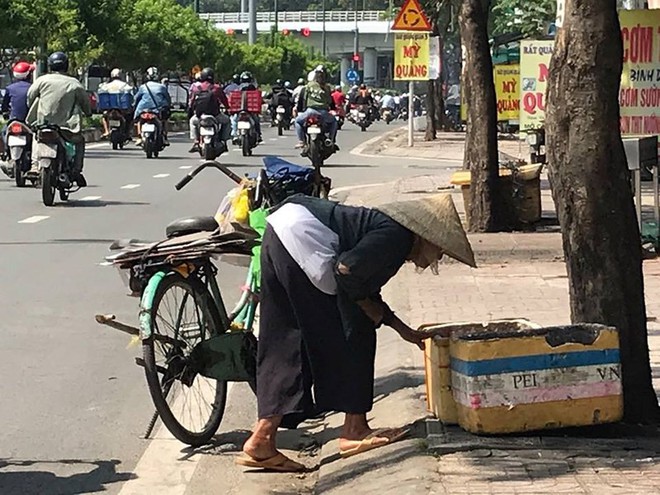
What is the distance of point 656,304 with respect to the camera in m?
10.8

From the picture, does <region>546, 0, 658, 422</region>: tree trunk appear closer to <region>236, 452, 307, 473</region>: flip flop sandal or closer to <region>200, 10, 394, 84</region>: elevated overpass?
<region>236, 452, 307, 473</region>: flip flop sandal

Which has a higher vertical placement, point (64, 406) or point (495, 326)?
point (495, 326)

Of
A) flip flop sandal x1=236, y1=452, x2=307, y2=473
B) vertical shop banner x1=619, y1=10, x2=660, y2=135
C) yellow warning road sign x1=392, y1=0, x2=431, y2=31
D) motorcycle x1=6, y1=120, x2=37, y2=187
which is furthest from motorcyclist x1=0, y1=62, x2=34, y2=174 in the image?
flip flop sandal x1=236, y1=452, x2=307, y2=473

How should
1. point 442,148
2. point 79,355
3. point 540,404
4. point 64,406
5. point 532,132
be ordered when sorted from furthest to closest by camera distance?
point 442,148, point 532,132, point 79,355, point 64,406, point 540,404

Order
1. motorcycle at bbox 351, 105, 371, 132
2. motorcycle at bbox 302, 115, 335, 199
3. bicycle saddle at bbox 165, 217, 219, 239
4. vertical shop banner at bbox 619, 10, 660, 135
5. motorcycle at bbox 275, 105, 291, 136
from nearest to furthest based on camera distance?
bicycle saddle at bbox 165, 217, 219, 239
vertical shop banner at bbox 619, 10, 660, 135
motorcycle at bbox 302, 115, 335, 199
motorcycle at bbox 275, 105, 291, 136
motorcycle at bbox 351, 105, 371, 132

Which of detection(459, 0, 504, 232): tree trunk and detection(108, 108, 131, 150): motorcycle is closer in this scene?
detection(459, 0, 504, 232): tree trunk

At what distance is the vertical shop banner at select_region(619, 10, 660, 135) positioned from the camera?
13031mm

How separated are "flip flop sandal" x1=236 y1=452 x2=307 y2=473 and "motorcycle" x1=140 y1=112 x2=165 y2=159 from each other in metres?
21.4

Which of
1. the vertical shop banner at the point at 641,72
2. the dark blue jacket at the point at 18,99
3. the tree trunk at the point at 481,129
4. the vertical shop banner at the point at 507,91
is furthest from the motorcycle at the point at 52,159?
the vertical shop banner at the point at 507,91

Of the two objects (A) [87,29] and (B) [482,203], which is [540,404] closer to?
(B) [482,203]

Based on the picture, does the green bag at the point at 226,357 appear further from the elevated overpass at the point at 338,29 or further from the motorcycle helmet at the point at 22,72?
the elevated overpass at the point at 338,29

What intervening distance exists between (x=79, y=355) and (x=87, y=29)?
3414 cm

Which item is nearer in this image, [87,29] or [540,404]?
[540,404]

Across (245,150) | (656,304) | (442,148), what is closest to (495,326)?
(656,304)
